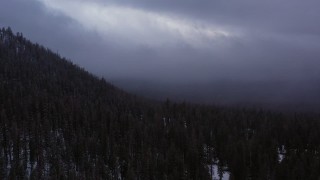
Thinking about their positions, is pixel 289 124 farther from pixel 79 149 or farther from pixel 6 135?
pixel 6 135

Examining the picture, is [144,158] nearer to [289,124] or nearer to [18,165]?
[18,165]

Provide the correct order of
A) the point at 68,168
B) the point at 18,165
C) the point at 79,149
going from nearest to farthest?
the point at 18,165 < the point at 68,168 < the point at 79,149

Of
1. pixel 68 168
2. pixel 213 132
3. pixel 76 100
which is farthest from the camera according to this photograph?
pixel 76 100

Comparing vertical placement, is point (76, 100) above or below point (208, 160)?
above

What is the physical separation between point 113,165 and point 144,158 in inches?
349

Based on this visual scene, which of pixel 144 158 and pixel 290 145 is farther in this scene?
pixel 290 145

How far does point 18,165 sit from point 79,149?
22.1 m

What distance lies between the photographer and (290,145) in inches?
6284

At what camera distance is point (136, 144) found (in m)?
148

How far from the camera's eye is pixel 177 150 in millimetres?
139375

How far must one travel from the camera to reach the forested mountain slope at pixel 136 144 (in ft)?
398

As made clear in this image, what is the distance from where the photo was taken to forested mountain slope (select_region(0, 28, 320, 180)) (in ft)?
398

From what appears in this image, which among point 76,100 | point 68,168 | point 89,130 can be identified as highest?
point 76,100

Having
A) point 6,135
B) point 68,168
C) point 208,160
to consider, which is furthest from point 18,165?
point 208,160
